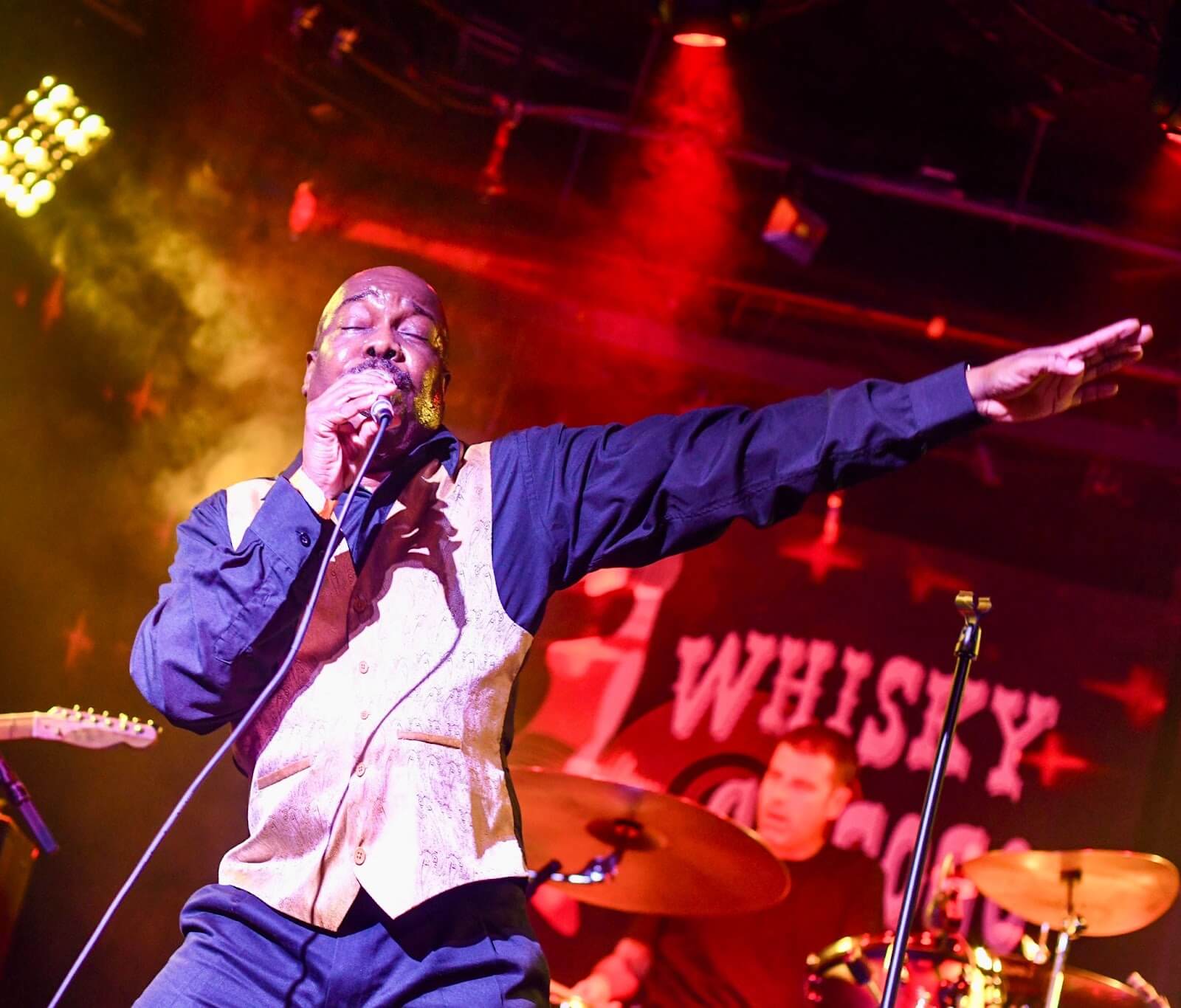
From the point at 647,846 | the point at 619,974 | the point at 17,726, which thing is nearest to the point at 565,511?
the point at 647,846

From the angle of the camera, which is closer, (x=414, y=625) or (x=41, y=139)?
(x=414, y=625)

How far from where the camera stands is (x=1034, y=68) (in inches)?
202

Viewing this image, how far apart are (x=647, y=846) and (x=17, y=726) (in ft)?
6.85

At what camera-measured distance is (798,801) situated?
5688mm

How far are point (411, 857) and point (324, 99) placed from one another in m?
4.50

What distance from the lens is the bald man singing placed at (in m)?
1.93

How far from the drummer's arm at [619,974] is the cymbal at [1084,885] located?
1.48 m

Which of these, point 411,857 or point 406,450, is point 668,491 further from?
point 411,857

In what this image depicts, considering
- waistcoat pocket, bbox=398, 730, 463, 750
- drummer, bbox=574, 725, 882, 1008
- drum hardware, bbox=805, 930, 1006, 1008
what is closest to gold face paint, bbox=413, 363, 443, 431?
waistcoat pocket, bbox=398, 730, 463, 750

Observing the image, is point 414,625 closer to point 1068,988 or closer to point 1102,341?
point 1102,341

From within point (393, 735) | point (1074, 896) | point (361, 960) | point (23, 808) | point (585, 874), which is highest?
point (393, 735)

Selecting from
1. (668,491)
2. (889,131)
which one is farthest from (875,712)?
(668,491)

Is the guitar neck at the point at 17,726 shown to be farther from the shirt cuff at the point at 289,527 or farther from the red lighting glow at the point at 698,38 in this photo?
the red lighting glow at the point at 698,38

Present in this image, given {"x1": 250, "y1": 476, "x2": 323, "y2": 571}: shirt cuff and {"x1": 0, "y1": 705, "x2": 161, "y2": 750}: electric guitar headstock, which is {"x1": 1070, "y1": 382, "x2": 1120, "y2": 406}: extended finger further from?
{"x1": 0, "y1": 705, "x2": 161, "y2": 750}: electric guitar headstock
